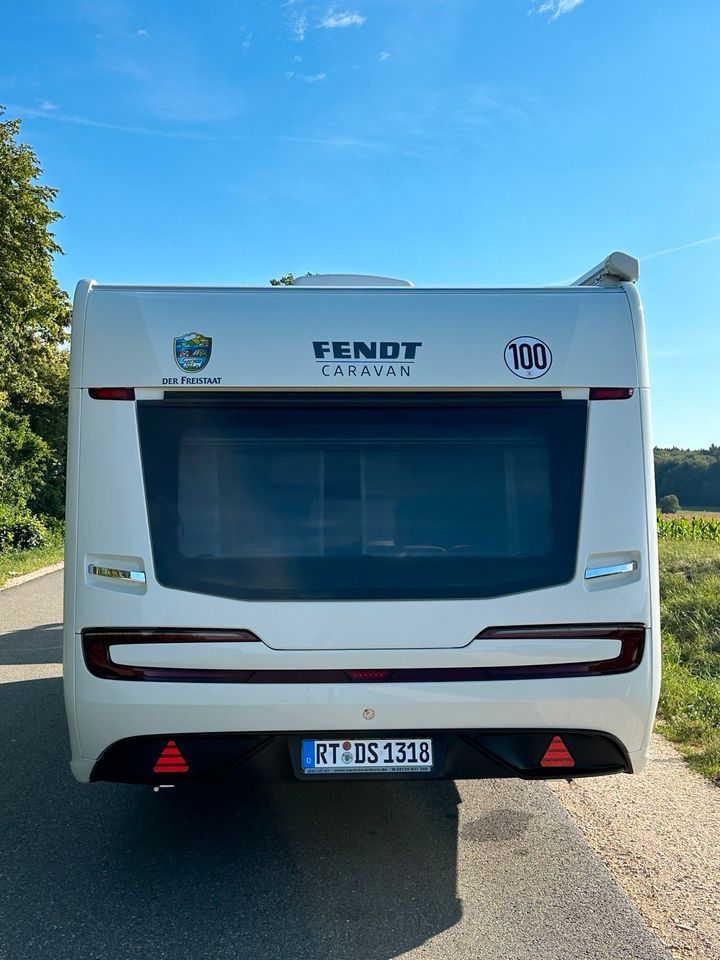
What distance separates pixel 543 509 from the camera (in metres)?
3.76

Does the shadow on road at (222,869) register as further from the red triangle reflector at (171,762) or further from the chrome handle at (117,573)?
the chrome handle at (117,573)

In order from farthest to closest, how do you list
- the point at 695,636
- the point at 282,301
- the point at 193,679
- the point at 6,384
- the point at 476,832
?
the point at 6,384
the point at 695,636
the point at 476,832
the point at 282,301
the point at 193,679

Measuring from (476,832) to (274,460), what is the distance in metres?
2.15

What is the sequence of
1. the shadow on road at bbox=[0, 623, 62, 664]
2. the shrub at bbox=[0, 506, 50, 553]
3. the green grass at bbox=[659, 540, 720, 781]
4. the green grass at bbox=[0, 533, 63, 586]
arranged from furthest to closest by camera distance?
the shrub at bbox=[0, 506, 50, 553]
the green grass at bbox=[0, 533, 63, 586]
the shadow on road at bbox=[0, 623, 62, 664]
the green grass at bbox=[659, 540, 720, 781]

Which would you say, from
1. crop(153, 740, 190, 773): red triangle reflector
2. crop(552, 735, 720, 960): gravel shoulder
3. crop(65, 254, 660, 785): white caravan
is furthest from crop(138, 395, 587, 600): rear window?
crop(552, 735, 720, 960): gravel shoulder

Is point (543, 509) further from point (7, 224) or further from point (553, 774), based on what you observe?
point (7, 224)

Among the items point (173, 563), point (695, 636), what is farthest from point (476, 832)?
point (695, 636)

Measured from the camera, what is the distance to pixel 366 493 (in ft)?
12.5

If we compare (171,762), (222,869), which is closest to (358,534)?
(171,762)

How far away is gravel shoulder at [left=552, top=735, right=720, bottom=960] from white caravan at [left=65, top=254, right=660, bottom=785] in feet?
1.95

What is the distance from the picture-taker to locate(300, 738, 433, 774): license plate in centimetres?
363

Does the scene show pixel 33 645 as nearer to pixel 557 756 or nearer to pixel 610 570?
pixel 557 756

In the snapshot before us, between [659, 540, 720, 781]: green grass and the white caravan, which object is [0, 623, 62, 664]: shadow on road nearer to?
the white caravan

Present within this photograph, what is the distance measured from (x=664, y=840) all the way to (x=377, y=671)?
1850 mm
